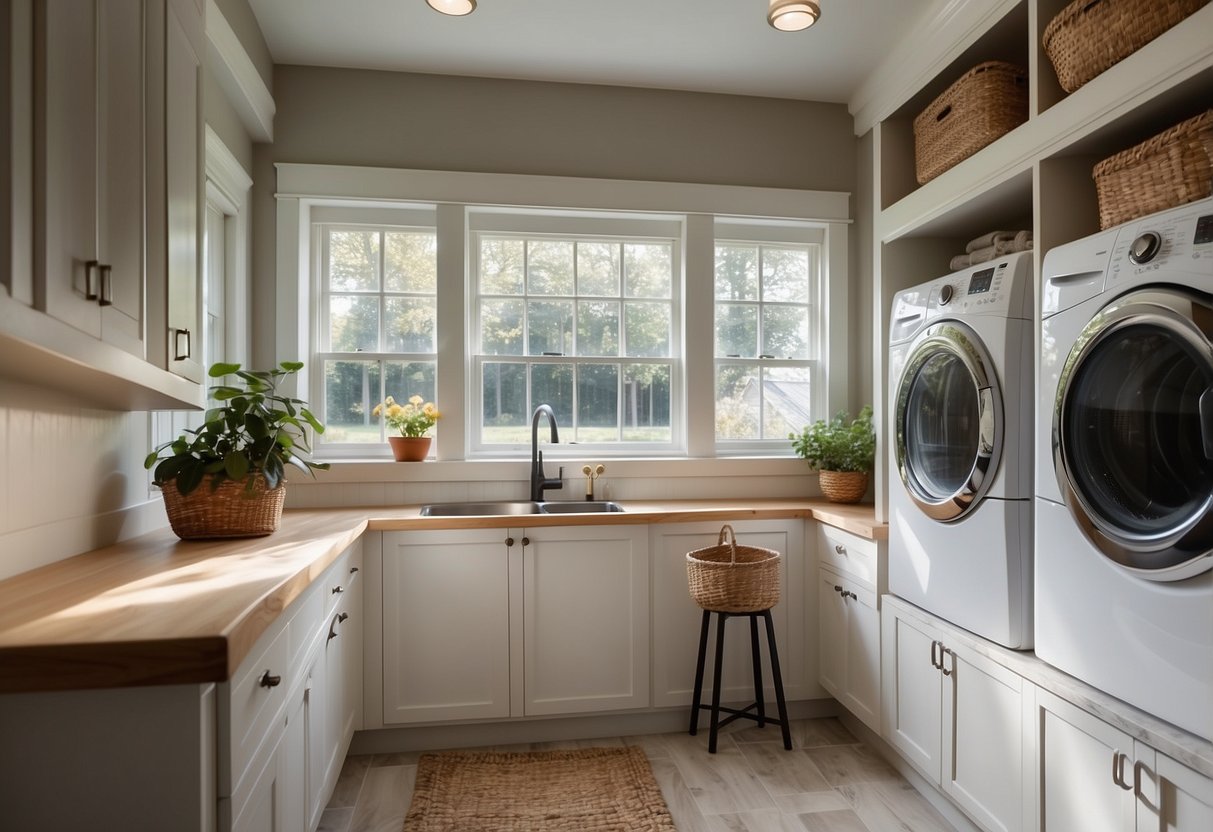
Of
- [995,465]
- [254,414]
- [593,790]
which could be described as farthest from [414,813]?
[995,465]

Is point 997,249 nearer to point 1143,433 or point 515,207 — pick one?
point 1143,433

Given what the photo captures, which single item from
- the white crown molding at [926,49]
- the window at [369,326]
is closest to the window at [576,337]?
the window at [369,326]

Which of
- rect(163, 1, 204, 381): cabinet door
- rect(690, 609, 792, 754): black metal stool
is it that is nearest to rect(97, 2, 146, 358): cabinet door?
rect(163, 1, 204, 381): cabinet door

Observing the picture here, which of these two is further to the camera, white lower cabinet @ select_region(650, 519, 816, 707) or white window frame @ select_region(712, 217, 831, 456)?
white window frame @ select_region(712, 217, 831, 456)

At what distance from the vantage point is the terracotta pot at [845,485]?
9.90 feet

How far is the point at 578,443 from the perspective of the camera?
326 centimetres

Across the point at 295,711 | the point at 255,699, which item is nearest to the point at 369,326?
the point at 295,711

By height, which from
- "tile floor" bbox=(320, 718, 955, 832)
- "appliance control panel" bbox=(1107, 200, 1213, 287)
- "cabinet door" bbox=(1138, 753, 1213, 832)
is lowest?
"tile floor" bbox=(320, 718, 955, 832)

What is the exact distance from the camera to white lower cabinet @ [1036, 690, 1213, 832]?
1.31m

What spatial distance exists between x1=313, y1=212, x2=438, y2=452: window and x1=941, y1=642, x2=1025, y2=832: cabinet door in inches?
90.7

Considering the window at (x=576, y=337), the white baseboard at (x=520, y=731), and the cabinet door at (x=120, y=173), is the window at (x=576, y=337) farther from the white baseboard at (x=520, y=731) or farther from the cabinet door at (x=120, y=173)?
the cabinet door at (x=120, y=173)

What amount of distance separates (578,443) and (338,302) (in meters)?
1.24

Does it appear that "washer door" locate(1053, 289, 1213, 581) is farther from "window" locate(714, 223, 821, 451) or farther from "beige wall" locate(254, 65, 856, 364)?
"beige wall" locate(254, 65, 856, 364)

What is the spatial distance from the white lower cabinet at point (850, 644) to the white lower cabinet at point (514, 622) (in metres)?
0.72
